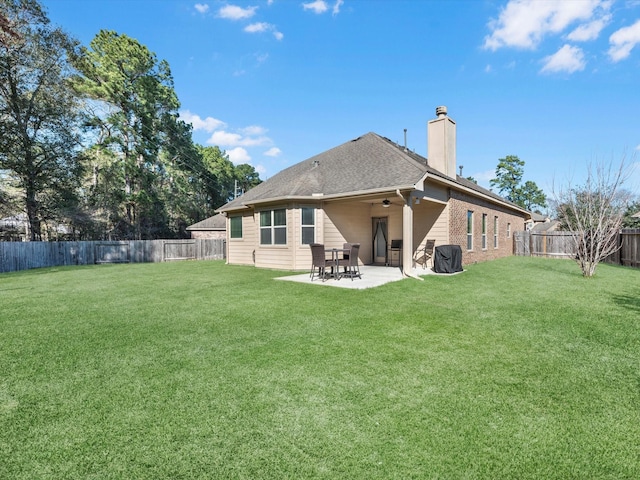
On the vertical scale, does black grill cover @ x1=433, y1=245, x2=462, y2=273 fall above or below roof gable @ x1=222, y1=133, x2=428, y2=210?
below

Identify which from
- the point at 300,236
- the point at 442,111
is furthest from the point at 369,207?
the point at 442,111

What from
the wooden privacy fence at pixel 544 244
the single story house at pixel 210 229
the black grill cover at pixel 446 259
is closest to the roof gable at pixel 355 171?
the black grill cover at pixel 446 259

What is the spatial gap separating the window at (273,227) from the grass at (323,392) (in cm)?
659

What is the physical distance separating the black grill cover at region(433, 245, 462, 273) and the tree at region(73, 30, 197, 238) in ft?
70.3

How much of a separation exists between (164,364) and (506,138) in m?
21.1

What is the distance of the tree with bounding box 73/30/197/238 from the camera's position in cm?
2181

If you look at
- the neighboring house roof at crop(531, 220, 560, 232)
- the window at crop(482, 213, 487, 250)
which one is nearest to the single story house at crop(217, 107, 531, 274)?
the window at crop(482, 213, 487, 250)

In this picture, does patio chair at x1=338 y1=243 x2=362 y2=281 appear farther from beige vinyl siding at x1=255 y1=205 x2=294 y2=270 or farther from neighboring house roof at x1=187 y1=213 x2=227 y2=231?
neighboring house roof at x1=187 y1=213 x2=227 y2=231

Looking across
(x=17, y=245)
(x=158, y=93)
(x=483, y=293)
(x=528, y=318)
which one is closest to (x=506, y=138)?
(x=483, y=293)

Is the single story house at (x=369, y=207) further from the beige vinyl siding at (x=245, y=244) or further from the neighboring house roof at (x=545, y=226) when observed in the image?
the neighboring house roof at (x=545, y=226)

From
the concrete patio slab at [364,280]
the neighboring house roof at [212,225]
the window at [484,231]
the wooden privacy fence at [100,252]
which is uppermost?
the neighboring house roof at [212,225]

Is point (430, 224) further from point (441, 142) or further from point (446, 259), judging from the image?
point (441, 142)

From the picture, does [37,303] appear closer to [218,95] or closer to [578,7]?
[218,95]

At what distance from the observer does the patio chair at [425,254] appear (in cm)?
1157
